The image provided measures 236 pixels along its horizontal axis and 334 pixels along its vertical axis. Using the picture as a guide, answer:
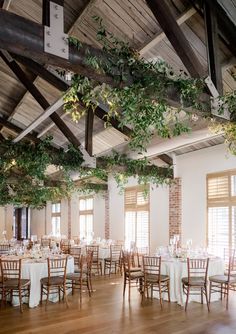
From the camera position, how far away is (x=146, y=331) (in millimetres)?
5555

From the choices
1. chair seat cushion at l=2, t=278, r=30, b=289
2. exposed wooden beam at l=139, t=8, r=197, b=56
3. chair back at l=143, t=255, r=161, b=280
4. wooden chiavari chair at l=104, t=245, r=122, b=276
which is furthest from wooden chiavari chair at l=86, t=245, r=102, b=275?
exposed wooden beam at l=139, t=8, r=197, b=56

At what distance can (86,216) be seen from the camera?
1645 centimetres

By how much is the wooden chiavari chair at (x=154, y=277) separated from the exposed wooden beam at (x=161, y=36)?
4.27 metres

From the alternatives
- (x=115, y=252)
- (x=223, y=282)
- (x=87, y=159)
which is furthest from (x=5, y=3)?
(x=115, y=252)

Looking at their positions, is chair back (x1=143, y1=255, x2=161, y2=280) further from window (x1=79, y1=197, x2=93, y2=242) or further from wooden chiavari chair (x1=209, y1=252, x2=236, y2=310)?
window (x1=79, y1=197, x2=93, y2=242)

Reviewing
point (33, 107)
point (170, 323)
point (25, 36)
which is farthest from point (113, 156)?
point (25, 36)

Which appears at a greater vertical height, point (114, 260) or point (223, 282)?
point (223, 282)

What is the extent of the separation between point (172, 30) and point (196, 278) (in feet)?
16.5

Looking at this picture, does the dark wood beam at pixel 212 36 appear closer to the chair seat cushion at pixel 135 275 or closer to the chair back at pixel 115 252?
the chair seat cushion at pixel 135 275

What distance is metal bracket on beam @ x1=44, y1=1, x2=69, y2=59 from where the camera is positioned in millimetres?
3322

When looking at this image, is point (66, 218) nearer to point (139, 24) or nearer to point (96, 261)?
point (96, 261)

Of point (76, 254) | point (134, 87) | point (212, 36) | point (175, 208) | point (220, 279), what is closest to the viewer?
point (134, 87)

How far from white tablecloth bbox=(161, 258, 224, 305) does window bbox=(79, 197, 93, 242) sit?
837 centimetres

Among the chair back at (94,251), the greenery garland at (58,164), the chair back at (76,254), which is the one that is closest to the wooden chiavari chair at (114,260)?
the chair back at (94,251)
